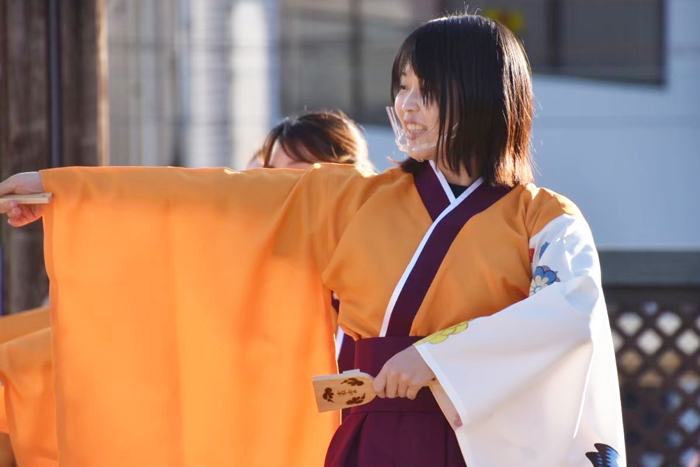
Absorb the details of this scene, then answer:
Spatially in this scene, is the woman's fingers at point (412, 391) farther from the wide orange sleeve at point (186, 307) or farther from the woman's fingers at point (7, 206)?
the woman's fingers at point (7, 206)

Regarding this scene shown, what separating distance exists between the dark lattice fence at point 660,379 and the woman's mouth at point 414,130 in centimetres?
313

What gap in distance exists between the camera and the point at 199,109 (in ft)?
27.7

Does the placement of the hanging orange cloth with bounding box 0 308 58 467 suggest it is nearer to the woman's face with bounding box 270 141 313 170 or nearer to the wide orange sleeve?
the wide orange sleeve

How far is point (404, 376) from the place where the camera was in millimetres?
1928

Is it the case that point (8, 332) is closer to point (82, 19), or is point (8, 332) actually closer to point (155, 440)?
point (155, 440)

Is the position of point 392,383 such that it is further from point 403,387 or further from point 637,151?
point 637,151

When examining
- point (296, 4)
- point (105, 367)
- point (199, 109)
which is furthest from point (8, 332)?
point (296, 4)

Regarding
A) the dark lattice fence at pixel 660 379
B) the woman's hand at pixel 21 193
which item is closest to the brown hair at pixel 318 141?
the woman's hand at pixel 21 193

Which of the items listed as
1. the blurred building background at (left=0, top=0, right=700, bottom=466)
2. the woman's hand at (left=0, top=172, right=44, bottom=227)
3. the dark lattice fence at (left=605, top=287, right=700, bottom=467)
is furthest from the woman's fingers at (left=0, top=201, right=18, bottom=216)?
the blurred building background at (left=0, top=0, right=700, bottom=466)

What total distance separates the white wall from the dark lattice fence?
12.3 ft

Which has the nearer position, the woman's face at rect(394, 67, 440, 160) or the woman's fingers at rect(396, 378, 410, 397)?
the woman's fingers at rect(396, 378, 410, 397)

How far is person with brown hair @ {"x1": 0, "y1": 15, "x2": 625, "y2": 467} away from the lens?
6.44 ft

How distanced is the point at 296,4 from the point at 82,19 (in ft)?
20.8

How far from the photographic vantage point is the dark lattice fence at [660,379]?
4930 millimetres
